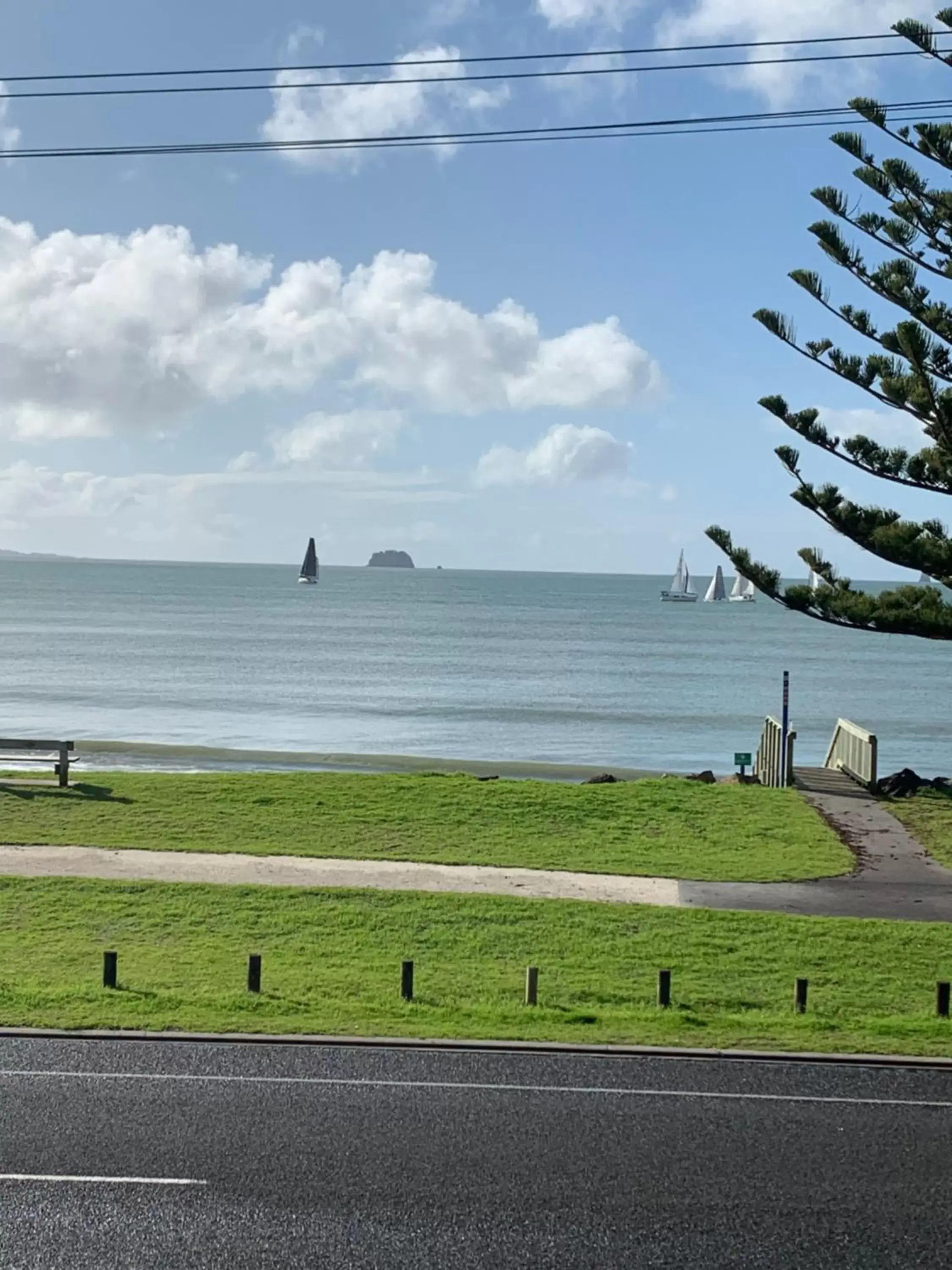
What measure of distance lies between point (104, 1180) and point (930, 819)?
17.7m

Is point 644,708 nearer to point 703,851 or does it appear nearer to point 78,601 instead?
point 703,851

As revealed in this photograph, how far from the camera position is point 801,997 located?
1307 cm

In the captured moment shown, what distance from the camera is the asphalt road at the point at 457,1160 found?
7535 mm

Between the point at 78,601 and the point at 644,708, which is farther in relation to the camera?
the point at 78,601

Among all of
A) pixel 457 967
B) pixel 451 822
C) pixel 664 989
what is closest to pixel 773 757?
pixel 451 822

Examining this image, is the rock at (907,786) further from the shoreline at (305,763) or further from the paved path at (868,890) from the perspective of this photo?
the shoreline at (305,763)

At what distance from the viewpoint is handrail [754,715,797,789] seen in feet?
87.1

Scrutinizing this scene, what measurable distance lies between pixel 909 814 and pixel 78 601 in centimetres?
15653

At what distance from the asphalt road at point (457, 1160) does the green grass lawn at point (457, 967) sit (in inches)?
31.9

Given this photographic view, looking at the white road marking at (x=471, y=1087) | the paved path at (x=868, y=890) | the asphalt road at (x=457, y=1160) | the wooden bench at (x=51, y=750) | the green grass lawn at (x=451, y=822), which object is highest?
the wooden bench at (x=51, y=750)

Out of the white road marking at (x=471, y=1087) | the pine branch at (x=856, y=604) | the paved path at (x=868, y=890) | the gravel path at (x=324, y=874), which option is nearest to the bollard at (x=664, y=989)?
the white road marking at (x=471, y=1087)

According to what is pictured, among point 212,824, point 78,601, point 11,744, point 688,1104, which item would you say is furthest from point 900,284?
point 78,601

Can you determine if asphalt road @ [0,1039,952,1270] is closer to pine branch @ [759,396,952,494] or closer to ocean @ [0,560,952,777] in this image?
pine branch @ [759,396,952,494]

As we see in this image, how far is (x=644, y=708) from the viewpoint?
203 ft
